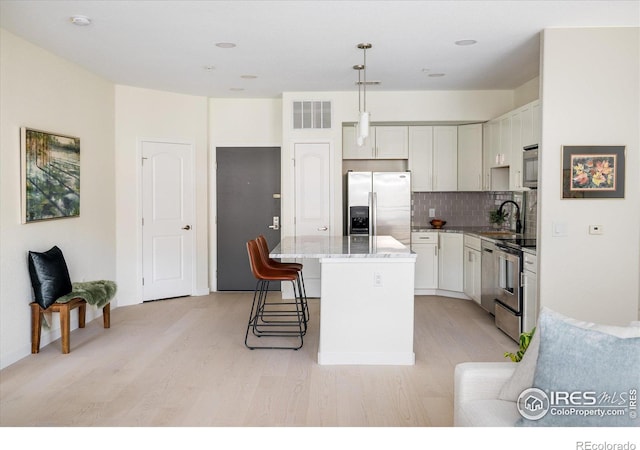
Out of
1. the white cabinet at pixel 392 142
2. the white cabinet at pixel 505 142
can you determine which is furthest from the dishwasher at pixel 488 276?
the white cabinet at pixel 392 142

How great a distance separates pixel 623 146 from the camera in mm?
4199

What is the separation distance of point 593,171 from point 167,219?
4.80 meters

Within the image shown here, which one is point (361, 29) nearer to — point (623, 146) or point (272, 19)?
point (272, 19)

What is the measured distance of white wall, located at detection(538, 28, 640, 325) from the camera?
4203 mm

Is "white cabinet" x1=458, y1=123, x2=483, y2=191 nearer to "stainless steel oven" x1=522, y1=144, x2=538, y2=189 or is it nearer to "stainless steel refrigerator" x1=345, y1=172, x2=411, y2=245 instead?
"stainless steel refrigerator" x1=345, y1=172, x2=411, y2=245

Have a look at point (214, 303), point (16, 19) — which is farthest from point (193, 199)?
point (16, 19)

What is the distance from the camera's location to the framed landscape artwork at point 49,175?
4.55 meters

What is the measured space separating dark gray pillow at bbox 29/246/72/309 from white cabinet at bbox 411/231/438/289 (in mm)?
4106

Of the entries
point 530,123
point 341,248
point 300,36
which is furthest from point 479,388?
point 530,123

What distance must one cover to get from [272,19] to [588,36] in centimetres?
241

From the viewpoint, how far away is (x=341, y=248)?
4.55 metres

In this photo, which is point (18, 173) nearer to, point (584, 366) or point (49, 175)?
point (49, 175)

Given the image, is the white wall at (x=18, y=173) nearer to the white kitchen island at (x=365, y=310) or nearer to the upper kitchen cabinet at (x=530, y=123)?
the white kitchen island at (x=365, y=310)
